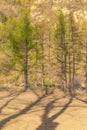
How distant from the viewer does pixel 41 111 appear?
19.8 meters

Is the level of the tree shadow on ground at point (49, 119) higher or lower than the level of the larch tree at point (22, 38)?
lower

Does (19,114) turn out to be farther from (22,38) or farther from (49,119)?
(22,38)

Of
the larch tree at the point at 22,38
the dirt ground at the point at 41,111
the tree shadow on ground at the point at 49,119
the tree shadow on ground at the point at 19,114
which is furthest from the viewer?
the larch tree at the point at 22,38

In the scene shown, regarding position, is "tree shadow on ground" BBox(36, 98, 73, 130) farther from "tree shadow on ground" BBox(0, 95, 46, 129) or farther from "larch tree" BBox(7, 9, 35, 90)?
"larch tree" BBox(7, 9, 35, 90)

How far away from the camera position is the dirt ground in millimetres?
16653

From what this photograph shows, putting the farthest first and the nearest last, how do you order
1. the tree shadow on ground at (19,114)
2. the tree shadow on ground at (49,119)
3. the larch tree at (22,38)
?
the larch tree at (22,38) → the tree shadow on ground at (19,114) → the tree shadow on ground at (49,119)

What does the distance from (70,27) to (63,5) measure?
22883mm

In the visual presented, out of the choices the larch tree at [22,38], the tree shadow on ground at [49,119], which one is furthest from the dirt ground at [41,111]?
the larch tree at [22,38]

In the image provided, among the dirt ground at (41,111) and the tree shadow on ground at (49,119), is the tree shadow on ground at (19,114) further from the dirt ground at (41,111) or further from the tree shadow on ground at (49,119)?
the tree shadow on ground at (49,119)

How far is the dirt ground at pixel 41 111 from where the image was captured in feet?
54.6

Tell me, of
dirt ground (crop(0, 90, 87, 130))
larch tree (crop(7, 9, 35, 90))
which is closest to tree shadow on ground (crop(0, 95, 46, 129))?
dirt ground (crop(0, 90, 87, 130))

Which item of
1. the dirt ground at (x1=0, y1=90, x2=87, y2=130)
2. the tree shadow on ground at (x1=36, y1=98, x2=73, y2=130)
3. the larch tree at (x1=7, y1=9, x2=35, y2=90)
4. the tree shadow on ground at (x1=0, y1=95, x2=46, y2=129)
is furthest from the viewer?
the larch tree at (x1=7, y1=9, x2=35, y2=90)

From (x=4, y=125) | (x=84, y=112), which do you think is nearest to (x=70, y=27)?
(x=84, y=112)

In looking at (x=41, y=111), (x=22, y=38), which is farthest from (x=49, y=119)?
(x=22, y=38)
